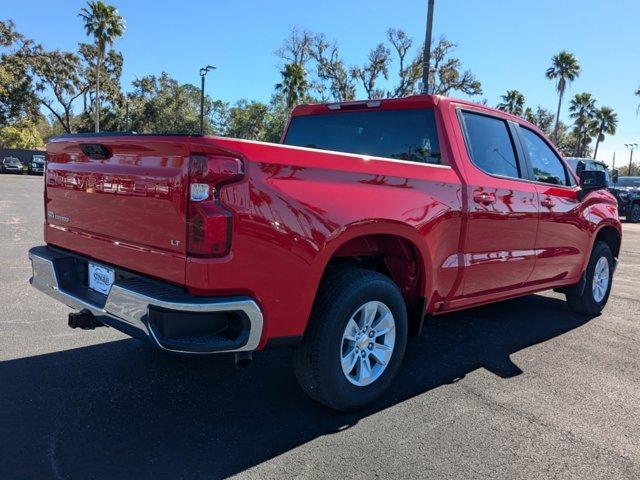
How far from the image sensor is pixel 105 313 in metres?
2.96

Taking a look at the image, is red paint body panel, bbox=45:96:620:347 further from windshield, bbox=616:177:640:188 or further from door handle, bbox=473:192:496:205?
windshield, bbox=616:177:640:188

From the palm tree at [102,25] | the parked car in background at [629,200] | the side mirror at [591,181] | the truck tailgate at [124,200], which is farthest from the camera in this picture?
the palm tree at [102,25]

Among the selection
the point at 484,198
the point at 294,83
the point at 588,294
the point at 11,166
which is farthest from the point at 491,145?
the point at 11,166

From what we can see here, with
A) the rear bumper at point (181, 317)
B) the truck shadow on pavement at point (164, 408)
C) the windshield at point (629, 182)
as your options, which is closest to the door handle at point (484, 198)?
the truck shadow on pavement at point (164, 408)

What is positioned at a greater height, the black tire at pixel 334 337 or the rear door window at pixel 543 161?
the rear door window at pixel 543 161

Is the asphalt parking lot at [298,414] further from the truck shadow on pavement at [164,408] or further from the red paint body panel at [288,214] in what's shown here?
the red paint body panel at [288,214]

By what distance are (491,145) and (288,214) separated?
2.35 metres

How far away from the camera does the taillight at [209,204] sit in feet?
8.28

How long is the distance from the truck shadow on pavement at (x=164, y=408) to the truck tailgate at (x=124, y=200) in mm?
925

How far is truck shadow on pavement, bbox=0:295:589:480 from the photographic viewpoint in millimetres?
2707

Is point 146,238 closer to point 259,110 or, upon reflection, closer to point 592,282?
point 592,282

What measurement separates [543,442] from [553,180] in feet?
9.16

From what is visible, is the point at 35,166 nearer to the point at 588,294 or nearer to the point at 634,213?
the point at 634,213

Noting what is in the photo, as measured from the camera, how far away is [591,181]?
208 inches
